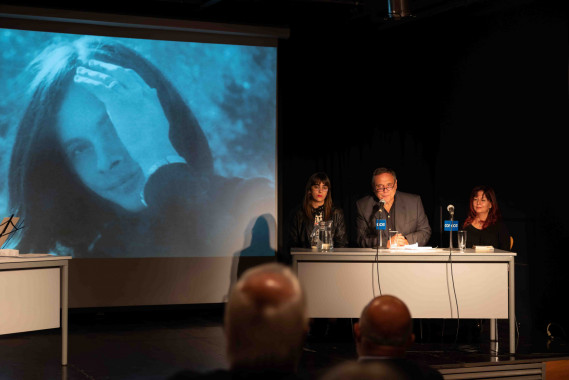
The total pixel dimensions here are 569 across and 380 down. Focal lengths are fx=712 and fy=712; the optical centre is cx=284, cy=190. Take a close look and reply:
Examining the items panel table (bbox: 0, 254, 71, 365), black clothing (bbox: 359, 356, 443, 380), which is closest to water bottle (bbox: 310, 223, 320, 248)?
panel table (bbox: 0, 254, 71, 365)

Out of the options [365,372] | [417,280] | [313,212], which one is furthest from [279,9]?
[365,372]

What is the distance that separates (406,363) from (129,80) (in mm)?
5805

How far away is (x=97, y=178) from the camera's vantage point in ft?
22.4

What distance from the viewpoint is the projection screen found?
664 cm

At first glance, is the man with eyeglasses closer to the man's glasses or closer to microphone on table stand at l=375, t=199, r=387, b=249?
the man's glasses

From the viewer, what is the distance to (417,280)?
5.33 metres

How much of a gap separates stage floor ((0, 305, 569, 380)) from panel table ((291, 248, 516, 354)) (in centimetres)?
31

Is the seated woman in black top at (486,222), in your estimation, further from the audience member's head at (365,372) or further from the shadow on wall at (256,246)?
the audience member's head at (365,372)

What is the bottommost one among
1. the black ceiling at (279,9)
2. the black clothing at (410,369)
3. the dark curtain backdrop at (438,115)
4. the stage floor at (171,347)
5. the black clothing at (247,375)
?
the stage floor at (171,347)

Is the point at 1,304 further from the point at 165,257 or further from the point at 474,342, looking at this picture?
the point at 474,342

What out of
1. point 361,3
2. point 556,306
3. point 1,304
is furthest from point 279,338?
point 361,3

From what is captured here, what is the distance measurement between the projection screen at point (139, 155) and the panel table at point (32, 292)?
6.14 ft

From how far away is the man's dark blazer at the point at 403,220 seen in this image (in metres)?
5.85

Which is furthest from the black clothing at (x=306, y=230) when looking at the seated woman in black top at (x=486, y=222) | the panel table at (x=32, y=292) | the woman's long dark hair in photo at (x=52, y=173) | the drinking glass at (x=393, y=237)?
the panel table at (x=32, y=292)
